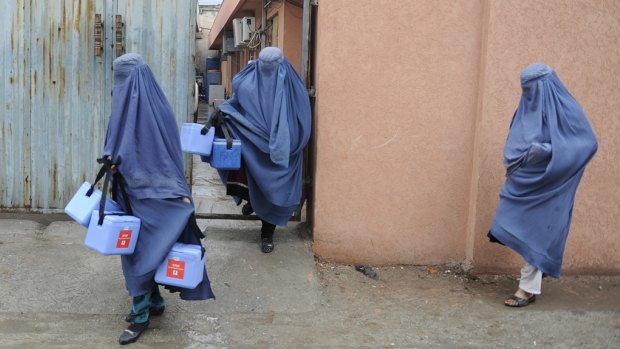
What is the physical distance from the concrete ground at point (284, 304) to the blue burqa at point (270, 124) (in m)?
0.47

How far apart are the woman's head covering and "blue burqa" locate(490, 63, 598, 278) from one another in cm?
238

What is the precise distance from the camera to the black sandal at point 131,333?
4341 millimetres

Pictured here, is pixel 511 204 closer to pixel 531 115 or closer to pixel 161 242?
pixel 531 115

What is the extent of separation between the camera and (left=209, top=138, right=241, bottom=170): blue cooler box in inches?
211

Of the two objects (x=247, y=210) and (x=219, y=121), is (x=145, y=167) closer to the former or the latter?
(x=219, y=121)

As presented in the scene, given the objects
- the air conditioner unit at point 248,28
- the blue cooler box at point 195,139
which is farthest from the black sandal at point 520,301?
the air conditioner unit at point 248,28

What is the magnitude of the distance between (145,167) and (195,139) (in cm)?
112

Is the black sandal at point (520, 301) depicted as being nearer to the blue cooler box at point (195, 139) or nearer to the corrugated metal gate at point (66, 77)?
the blue cooler box at point (195, 139)

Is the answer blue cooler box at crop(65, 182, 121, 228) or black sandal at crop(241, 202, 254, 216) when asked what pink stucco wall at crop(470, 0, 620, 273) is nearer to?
black sandal at crop(241, 202, 254, 216)

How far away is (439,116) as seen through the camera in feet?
18.7

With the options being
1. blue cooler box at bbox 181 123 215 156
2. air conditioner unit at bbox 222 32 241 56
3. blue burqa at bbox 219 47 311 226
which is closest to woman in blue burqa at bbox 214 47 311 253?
blue burqa at bbox 219 47 311 226

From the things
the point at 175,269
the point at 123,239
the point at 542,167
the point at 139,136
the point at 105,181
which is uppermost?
the point at 139,136

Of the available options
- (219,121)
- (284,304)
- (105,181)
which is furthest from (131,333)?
(219,121)

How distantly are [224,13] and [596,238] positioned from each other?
10962mm
